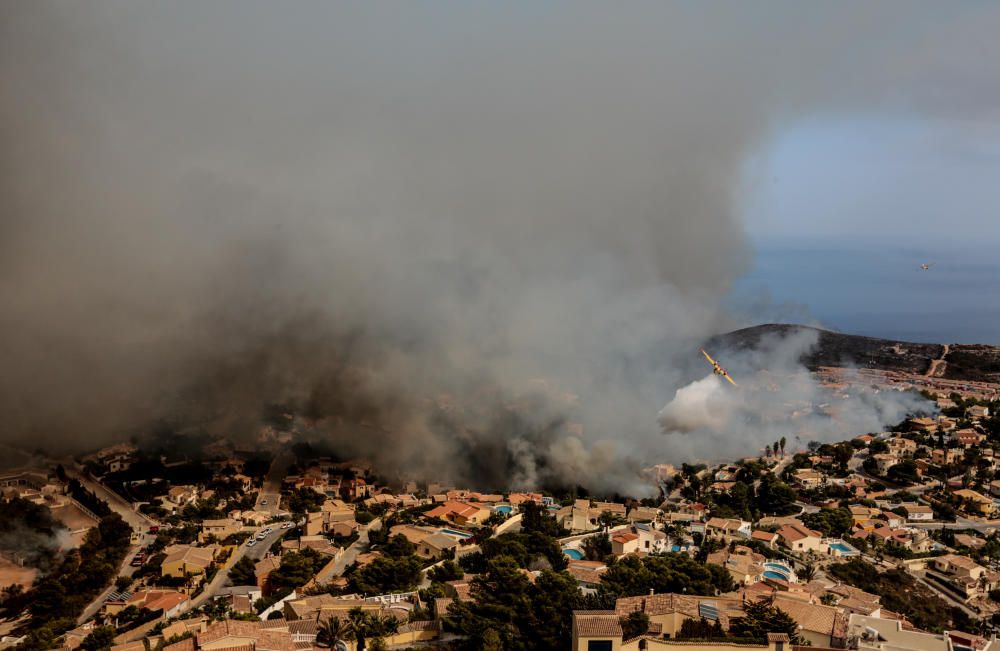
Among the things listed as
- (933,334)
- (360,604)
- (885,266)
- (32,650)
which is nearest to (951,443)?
(360,604)

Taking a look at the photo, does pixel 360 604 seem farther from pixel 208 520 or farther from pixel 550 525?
pixel 208 520

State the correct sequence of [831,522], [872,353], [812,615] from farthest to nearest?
[872,353] < [831,522] < [812,615]

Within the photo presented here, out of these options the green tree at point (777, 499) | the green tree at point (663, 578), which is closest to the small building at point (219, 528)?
the green tree at point (663, 578)

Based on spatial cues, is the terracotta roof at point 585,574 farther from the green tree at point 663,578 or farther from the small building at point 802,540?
the small building at point 802,540

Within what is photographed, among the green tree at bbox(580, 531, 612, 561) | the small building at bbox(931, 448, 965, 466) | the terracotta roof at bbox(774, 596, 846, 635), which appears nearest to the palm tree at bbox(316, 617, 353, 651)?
the green tree at bbox(580, 531, 612, 561)

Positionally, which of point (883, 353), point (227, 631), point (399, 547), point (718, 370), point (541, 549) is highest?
point (883, 353)

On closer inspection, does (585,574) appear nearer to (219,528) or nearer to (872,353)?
(219,528)

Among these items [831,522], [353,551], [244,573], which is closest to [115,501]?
[244,573]
